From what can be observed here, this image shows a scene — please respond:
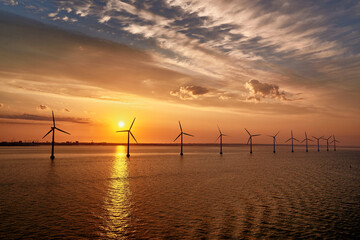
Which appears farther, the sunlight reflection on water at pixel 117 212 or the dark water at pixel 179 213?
Result: the sunlight reflection on water at pixel 117 212

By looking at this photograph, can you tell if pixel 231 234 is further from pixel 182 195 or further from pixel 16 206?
pixel 16 206

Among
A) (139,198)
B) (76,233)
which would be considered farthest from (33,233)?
(139,198)

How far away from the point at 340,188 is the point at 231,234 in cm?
3751

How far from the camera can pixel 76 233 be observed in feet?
77.0

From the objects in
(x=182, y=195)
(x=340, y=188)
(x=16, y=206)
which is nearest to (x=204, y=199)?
(x=182, y=195)

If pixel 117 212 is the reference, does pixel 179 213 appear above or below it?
above

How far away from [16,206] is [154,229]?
21133 mm

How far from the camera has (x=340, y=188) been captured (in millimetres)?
49250

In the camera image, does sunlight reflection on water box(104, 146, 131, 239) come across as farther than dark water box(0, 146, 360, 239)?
Yes

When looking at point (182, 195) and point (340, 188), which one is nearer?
point (182, 195)

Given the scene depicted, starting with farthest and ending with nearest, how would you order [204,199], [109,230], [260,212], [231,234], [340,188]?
[340,188]
[204,199]
[260,212]
[109,230]
[231,234]

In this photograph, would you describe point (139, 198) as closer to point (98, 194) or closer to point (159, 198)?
point (159, 198)

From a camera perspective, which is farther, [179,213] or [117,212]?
[117,212]

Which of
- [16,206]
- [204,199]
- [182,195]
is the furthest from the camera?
[182,195]
